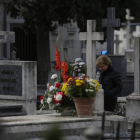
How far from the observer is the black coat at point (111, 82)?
7.18m

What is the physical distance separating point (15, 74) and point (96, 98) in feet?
7.96

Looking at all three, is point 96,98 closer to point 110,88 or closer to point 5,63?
point 110,88

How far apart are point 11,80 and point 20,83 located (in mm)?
234

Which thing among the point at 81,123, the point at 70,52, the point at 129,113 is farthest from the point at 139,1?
the point at 81,123

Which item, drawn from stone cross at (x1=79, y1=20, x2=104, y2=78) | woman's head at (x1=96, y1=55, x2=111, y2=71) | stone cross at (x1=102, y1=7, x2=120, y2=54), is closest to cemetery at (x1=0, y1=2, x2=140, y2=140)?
stone cross at (x1=79, y1=20, x2=104, y2=78)

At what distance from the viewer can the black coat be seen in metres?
7.18

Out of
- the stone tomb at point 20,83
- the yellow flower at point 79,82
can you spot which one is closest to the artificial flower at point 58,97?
the yellow flower at point 79,82

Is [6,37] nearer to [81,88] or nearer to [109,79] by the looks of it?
[109,79]

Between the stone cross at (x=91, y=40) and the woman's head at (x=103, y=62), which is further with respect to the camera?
the stone cross at (x=91, y=40)

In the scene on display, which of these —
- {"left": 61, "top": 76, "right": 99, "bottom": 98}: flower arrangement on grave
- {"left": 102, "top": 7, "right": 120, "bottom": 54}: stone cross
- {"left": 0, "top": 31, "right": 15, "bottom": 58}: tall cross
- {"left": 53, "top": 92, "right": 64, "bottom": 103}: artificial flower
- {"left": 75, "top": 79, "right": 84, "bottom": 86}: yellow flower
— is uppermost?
{"left": 102, "top": 7, "right": 120, "bottom": 54}: stone cross

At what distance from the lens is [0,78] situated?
948 centimetres

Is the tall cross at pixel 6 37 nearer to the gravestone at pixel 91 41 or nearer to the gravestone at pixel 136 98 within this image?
the gravestone at pixel 91 41

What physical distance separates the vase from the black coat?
2.16 feet

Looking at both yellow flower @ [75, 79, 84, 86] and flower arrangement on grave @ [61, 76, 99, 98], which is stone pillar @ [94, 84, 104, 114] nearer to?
flower arrangement on grave @ [61, 76, 99, 98]
